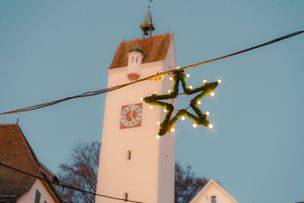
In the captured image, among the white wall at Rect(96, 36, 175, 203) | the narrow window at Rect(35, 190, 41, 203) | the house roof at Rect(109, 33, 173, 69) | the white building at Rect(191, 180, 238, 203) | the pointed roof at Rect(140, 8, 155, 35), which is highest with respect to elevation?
the pointed roof at Rect(140, 8, 155, 35)

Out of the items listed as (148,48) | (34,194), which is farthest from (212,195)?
(148,48)

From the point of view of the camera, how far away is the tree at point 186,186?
1384 inches

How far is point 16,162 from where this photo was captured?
74.9 feet

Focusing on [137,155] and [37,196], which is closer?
[37,196]

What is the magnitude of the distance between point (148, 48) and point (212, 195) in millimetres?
13305

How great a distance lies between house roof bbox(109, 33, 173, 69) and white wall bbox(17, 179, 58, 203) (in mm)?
12119

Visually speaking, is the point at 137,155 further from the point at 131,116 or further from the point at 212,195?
the point at 212,195

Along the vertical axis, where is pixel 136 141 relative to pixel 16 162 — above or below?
above

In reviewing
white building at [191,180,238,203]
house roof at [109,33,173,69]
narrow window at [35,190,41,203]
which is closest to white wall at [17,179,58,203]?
narrow window at [35,190,41,203]

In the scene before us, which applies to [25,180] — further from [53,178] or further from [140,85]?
[140,85]

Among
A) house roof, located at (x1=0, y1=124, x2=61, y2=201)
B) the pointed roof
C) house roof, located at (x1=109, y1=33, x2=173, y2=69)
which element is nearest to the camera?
house roof, located at (x1=0, y1=124, x2=61, y2=201)

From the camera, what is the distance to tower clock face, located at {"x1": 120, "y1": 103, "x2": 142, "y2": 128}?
100 feet

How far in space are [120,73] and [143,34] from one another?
543 centimetres

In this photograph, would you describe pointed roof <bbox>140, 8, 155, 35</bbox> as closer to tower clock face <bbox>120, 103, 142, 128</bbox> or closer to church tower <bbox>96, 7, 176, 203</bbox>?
church tower <bbox>96, 7, 176, 203</bbox>
